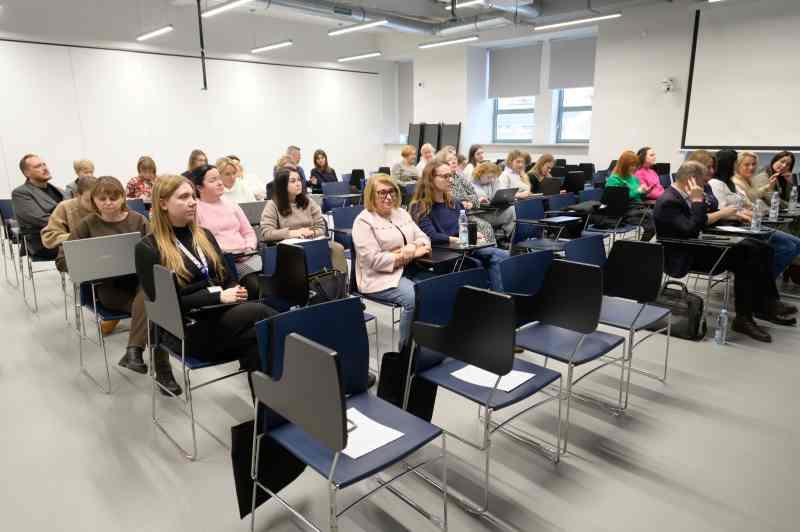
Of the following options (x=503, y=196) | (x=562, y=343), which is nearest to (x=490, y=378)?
(x=562, y=343)

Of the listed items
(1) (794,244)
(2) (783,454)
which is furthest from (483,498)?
(1) (794,244)

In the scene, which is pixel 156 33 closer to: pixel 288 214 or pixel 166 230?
pixel 288 214

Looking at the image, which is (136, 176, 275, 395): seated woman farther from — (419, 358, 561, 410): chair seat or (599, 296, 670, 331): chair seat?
(599, 296, 670, 331): chair seat

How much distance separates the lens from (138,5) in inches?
374

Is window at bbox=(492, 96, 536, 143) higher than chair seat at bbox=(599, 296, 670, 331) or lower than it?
higher

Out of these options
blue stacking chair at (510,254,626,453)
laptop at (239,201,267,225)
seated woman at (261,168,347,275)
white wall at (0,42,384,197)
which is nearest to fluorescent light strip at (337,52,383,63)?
white wall at (0,42,384,197)

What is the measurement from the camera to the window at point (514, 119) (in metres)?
11.9

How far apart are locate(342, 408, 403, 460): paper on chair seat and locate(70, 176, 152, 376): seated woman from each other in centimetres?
193

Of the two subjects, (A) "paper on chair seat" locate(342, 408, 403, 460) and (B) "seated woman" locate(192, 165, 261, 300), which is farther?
(B) "seated woman" locate(192, 165, 261, 300)

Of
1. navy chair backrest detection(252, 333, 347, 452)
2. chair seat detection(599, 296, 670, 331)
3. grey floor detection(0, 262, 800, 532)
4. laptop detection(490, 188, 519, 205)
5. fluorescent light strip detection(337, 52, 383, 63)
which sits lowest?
grey floor detection(0, 262, 800, 532)

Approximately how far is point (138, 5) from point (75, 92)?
6.55 ft

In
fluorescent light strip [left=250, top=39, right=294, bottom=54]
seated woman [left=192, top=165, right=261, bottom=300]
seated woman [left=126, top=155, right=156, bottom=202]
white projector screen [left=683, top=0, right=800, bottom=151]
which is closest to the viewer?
seated woman [left=192, top=165, right=261, bottom=300]

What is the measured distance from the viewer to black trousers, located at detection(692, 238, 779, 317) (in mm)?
3855

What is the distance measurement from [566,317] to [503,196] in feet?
8.64
